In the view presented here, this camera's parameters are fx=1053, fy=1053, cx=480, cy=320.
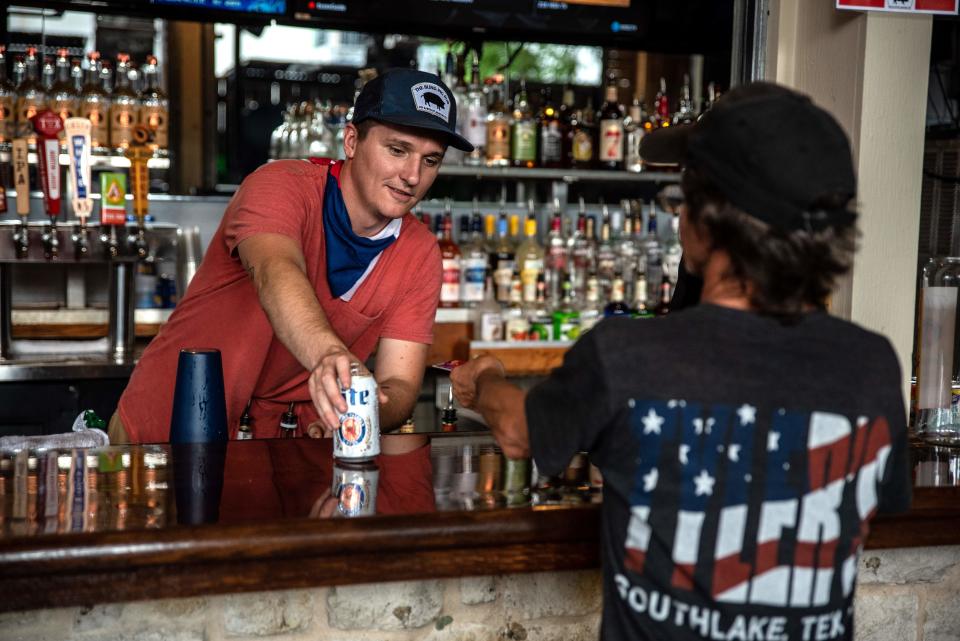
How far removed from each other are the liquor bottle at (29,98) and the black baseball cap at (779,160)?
323cm

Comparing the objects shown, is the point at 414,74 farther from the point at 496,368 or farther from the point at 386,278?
the point at 496,368

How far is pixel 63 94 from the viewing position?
378cm

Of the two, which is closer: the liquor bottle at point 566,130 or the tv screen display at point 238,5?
the tv screen display at point 238,5

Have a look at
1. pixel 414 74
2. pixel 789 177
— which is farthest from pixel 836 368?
pixel 414 74

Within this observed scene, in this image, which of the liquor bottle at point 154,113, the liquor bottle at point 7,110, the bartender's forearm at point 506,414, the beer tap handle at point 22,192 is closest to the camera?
the bartender's forearm at point 506,414

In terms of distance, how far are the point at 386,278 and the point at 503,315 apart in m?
1.92

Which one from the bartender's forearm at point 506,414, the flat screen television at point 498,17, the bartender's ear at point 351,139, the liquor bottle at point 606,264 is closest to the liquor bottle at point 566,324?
the liquor bottle at point 606,264

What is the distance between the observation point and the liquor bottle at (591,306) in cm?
429

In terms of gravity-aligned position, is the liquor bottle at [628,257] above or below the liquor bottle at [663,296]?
above

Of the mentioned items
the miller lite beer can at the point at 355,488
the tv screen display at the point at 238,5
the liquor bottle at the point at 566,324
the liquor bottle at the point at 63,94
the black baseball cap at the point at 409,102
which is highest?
the tv screen display at the point at 238,5

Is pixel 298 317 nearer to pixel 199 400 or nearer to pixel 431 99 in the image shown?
pixel 199 400

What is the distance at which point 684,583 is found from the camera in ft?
3.61

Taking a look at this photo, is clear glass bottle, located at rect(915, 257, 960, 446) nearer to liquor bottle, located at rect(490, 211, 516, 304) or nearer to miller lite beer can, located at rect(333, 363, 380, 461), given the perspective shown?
miller lite beer can, located at rect(333, 363, 380, 461)

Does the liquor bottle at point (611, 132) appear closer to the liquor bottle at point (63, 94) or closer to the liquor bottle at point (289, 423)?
the liquor bottle at point (63, 94)
